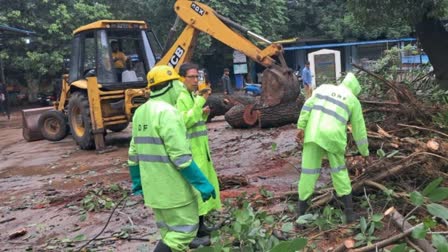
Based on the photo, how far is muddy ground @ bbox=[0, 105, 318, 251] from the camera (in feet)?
18.1

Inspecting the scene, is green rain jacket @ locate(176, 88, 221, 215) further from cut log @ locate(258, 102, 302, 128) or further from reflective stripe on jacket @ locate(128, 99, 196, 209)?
cut log @ locate(258, 102, 302, 128)

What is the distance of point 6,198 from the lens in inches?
301

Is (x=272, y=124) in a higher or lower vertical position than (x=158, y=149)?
lower

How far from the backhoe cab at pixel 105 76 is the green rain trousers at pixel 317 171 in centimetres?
616

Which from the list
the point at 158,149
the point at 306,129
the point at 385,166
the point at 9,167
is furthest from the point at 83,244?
the point at 9,167

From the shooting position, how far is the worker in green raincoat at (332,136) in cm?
466

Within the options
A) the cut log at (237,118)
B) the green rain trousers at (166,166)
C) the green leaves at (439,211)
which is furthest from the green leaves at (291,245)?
the cut log at (237,118)

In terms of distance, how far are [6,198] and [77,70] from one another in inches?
171

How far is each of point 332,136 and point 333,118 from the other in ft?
0.57

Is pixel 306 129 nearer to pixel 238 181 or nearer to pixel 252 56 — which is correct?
pixel 238 181

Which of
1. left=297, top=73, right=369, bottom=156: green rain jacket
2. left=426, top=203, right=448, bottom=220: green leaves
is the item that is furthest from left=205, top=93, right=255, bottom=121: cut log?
left=426, top=203, right=448, bottom=220: green leaves

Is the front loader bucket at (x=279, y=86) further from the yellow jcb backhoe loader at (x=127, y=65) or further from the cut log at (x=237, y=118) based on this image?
the cut log at (x=237, y=118)

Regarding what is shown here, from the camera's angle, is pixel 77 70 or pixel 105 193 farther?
pixel 77 70

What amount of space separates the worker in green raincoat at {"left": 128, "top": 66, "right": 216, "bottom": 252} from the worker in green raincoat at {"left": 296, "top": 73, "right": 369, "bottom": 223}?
1442mm
